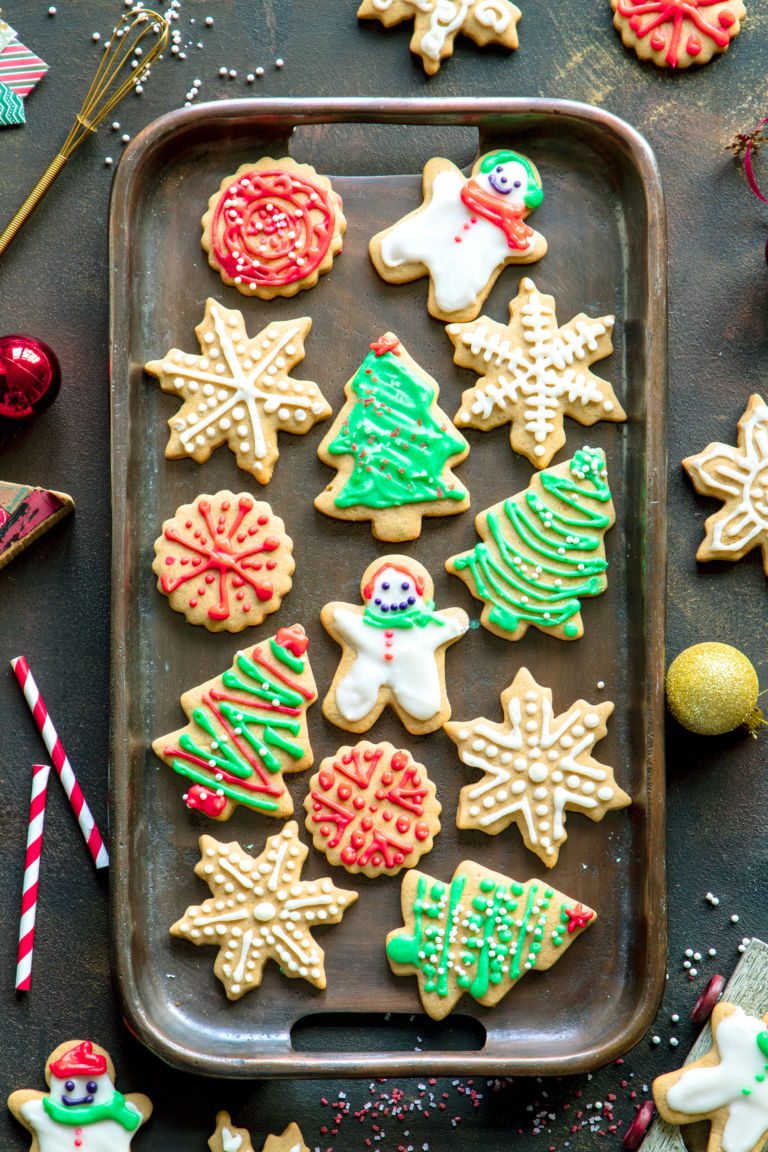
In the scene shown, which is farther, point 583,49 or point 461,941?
point 583,49

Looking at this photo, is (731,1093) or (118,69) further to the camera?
(118,69)

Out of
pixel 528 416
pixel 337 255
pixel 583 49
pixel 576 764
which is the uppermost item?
pixel 583 49

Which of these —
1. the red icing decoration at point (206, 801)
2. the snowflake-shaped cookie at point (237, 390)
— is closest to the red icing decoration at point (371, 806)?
the red icing decoration at point (206, 801)

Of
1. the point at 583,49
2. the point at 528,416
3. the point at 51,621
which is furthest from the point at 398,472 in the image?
the point at 583,49

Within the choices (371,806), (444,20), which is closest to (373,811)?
(371,806)

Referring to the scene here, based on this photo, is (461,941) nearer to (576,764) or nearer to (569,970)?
(569,970)

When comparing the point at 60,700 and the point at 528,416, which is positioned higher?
the point at 528,416

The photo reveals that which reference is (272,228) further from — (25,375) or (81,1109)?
(81,1109)
